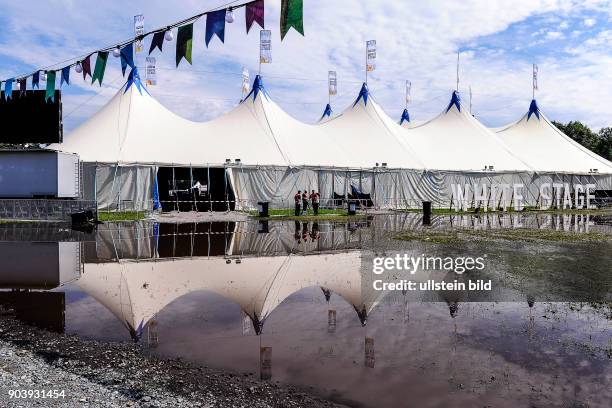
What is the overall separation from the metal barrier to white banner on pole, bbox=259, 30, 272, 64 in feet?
43.6

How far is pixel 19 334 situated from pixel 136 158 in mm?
17767

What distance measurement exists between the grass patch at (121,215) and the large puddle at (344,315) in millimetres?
7685

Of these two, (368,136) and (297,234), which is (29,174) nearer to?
(297,234)

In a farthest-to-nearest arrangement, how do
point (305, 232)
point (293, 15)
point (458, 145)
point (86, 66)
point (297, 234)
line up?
point (458, 145) < point (305, 232) < point (297, 234) < point (86, 66) < point (293, 15)

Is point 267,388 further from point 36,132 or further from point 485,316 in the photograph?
point 36,132

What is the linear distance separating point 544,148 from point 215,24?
30.7 meters

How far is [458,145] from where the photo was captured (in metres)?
30.7

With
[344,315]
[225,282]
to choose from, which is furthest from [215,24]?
[344,315]

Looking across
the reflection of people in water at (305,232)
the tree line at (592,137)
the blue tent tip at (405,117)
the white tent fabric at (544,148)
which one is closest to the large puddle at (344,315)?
the reflection of people in water at (305,232)

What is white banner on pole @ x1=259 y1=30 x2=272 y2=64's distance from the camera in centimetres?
2820

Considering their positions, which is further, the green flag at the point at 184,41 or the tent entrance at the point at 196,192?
the tent entrance at the point at 196,192

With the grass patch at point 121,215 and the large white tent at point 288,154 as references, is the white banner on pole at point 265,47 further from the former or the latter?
the grass patch at point 121,215

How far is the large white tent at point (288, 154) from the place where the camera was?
22641mm

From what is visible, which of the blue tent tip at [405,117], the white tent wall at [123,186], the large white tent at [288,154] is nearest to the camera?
the white tent wall at [123,186]
